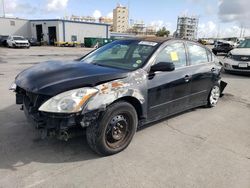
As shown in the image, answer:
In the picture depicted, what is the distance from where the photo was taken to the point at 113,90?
3166 millimetres

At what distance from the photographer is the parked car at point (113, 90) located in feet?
9.59

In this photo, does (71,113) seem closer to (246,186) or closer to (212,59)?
(246,186)

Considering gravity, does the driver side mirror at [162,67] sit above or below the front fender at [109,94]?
above

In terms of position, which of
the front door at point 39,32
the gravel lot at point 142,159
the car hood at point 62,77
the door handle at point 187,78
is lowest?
the gravel lot at point 142,159

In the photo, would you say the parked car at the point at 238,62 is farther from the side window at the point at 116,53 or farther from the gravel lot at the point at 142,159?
the side window at the point at 116,53

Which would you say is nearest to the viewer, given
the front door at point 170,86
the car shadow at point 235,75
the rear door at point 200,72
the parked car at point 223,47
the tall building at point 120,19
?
the front door at point 170,86

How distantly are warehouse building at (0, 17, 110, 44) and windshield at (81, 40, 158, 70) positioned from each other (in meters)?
42.1

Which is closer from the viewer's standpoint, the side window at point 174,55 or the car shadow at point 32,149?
the car shadow at point 32,149

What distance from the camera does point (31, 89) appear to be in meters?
3.06

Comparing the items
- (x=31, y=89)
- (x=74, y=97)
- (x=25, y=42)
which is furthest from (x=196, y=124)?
(x=25, y=42)

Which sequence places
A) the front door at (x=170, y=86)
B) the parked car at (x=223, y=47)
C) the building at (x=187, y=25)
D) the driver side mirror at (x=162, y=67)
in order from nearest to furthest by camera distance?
the driver side mirror at (x=162, y=67) → the front door at (x=170, y=86) → the parked car at (x=223, y=47) → the building at (x=187, y=25)

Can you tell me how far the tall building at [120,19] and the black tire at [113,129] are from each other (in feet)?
469

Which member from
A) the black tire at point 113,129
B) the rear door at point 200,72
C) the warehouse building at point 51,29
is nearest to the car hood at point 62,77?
the black tire at point 113,129

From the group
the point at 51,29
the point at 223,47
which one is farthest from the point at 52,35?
the point at 223,47
